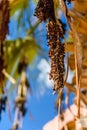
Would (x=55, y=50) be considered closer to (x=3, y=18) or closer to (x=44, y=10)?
(x=44, y=10)

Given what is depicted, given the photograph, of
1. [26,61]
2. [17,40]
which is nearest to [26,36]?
[17,40]

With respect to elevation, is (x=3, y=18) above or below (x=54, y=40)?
above

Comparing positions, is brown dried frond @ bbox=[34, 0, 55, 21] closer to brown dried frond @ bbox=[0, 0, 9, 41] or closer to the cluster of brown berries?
the cluster of brown berries

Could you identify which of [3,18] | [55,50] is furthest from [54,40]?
[3,18]

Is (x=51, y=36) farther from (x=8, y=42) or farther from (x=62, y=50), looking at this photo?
(x=8, y=42)

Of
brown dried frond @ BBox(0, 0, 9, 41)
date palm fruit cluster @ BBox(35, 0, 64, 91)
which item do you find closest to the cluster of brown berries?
date palm fruit cluster @ BBox(35, 0, 64, 91)

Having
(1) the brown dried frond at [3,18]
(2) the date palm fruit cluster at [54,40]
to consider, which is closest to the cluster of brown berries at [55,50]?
(2) the date palm fruit cluster at [54,40]
